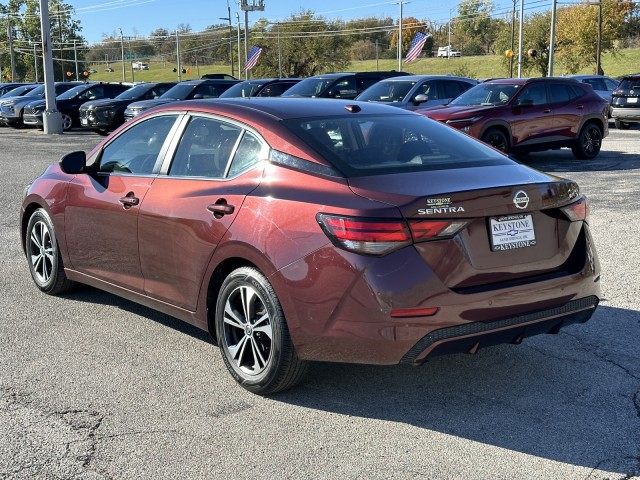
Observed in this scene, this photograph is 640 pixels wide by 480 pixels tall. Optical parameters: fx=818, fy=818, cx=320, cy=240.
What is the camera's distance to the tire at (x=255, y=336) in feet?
14.1

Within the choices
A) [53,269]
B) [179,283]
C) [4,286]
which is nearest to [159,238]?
[179,283]

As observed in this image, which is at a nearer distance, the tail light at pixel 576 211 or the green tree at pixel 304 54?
the tail light at pixel 576 211

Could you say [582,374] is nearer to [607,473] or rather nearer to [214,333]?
[607,473]

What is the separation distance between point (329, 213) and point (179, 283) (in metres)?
1.38

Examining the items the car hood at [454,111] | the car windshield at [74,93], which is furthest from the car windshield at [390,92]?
the car windshield at [74,93]

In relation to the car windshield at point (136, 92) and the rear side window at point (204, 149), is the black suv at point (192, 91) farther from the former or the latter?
the rear side window at point (204, 149)

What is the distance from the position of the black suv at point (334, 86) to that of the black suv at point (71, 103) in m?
10.9

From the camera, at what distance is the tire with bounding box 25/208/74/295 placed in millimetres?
6421

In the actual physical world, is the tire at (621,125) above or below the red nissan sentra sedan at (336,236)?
below

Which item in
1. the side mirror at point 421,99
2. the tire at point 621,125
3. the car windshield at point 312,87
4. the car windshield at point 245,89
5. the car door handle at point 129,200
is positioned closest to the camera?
the car door handle at point 129,200

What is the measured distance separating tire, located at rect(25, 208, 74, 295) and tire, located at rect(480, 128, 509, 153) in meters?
10.1

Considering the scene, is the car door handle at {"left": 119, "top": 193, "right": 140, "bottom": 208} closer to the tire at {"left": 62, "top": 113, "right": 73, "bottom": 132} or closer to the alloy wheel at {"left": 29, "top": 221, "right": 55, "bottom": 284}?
the alloy wheel at {"left": 29, "top": 221, "right": 55, "bottom": 284}

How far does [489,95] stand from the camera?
16016 mm

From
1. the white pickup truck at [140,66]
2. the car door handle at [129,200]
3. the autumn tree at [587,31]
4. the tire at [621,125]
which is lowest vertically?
the tire at [621,125]
